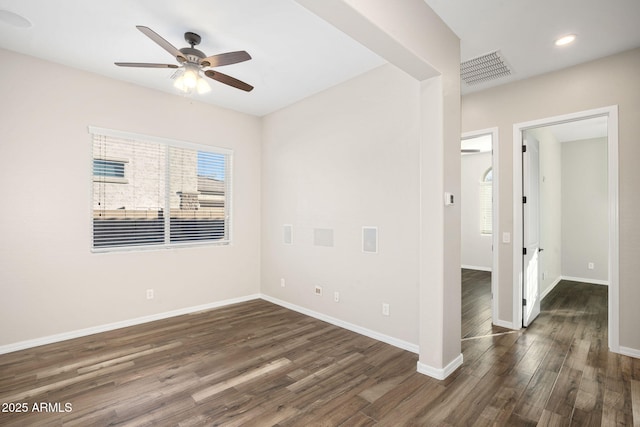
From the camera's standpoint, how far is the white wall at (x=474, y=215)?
7.62m

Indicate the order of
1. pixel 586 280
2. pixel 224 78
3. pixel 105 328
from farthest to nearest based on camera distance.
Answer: pixel 586 280
pixel 105 328
pixel 224 78

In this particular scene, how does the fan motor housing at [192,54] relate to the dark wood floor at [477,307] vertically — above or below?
above

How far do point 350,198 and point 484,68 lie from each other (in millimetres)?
2093

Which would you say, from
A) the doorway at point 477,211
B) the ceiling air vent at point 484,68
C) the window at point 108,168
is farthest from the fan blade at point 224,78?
the doorway at point 477,211

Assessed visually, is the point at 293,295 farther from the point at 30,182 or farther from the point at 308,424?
the point at 30,182

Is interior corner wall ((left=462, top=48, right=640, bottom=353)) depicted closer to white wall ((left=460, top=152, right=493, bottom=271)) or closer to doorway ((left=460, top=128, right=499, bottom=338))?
doorway ((left=460, top=128, right=499, bottom=338))

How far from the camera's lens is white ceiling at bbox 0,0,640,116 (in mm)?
2404

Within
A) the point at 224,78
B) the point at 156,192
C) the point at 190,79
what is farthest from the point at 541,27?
the point at 156,192

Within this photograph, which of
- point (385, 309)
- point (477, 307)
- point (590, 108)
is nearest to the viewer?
point (590, 108)

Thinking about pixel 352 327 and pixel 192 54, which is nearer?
pixel 192 54

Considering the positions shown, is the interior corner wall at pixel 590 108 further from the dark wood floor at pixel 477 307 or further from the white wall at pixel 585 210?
the white wall at pixel 585 210

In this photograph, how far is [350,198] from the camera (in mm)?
3723

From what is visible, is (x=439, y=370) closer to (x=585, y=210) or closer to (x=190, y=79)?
(x=190, y=79)

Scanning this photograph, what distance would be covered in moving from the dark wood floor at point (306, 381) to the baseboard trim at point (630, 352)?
0.42ft
